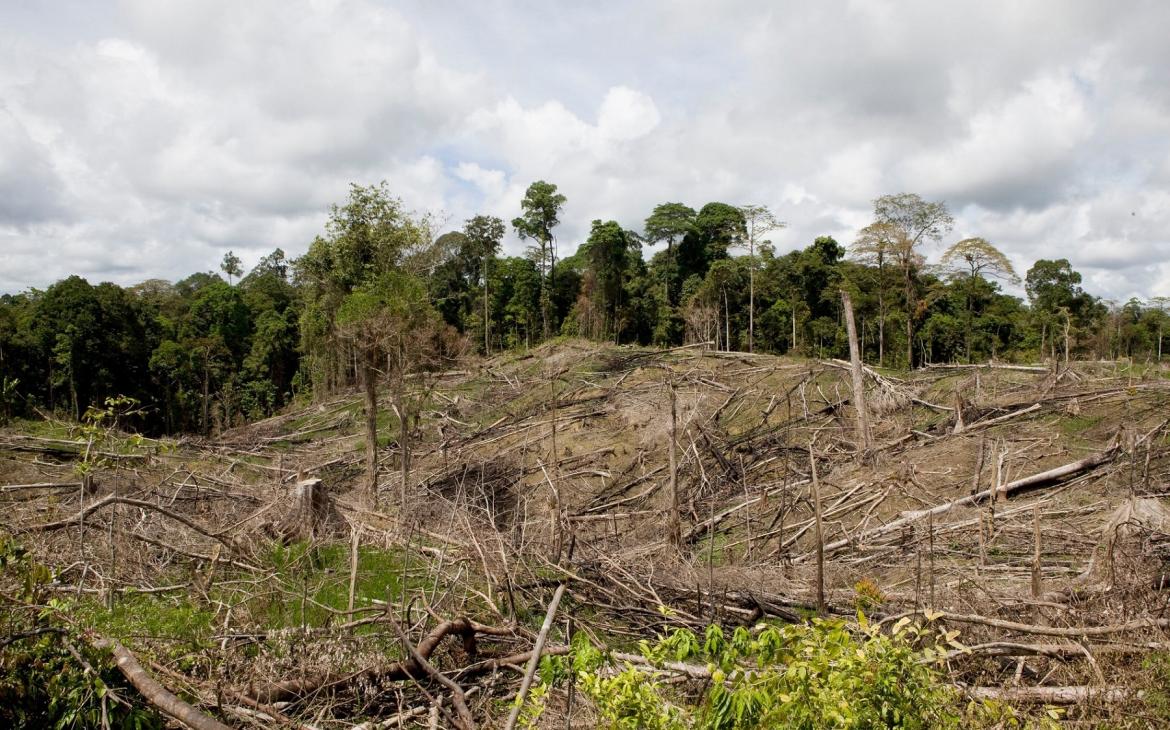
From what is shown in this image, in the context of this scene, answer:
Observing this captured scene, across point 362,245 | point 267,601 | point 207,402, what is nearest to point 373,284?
point 362,245

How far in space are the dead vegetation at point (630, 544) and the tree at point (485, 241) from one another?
18438mm

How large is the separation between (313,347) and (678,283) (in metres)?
18.6

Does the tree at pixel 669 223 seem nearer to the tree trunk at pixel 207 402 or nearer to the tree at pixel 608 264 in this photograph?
the tree at pixel 608 264

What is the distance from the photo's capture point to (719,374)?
1894 centimetres

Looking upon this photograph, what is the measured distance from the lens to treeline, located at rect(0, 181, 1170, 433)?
26781 millimetres

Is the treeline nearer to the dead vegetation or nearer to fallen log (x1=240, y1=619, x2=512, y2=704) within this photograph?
the dead vegetation

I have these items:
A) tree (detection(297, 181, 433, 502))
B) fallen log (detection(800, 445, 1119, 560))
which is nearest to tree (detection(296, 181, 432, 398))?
tree (detection(297, 181, 433, 502))

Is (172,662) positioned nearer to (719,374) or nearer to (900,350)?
(719,374)

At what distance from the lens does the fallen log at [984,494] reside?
8.45 m

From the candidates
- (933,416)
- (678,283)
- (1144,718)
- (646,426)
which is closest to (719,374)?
(646,426)

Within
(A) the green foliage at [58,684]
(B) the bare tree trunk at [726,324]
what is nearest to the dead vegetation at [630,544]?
(A) the green foliage at [58,684]

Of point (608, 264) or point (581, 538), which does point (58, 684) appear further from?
point (608, 264)

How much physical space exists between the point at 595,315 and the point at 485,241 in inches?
285

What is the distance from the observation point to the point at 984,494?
861cm
